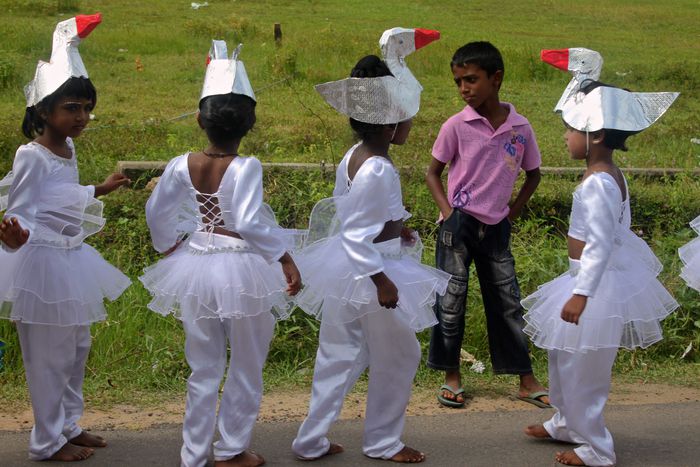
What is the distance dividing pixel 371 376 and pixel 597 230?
1.15 m

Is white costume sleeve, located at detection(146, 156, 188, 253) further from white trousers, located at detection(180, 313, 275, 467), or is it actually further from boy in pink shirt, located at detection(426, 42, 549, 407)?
boy in pink shirt, located at detection(426, 42, 549, 407)

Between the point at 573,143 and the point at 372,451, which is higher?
the point at 573,143

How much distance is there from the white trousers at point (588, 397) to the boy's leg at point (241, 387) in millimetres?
1326

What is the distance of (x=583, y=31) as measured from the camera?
1872 cm

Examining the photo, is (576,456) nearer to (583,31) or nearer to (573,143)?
(573,143)

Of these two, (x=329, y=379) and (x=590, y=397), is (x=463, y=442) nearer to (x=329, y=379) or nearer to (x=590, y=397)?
(x=590, y=397)

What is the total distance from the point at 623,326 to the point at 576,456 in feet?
1.99

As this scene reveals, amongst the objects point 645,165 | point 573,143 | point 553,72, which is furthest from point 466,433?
point 553,72

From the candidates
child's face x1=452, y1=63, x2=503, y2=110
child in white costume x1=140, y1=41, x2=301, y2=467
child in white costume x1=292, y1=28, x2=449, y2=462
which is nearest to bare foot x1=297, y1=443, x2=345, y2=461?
child in white costume x1=292, y1=28, x2=449, y2=462

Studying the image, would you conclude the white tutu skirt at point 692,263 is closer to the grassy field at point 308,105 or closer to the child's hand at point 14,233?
the grassy field at point 308,105

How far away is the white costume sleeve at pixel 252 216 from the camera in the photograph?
4.14 m

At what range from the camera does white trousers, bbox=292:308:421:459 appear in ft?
14.7

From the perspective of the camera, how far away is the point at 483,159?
532 cm

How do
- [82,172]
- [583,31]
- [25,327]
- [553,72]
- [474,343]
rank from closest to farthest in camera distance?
[25,327], [474,343], [82,172], [553,72], [583,31]
